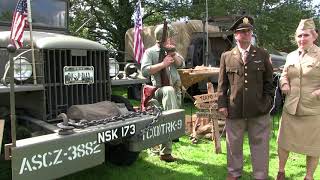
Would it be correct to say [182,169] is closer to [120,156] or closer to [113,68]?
[120,156]

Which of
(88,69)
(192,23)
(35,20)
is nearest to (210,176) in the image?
(88,69)

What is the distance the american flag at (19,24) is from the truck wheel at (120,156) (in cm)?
183

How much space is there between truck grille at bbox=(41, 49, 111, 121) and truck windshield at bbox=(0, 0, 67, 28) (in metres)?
1.34

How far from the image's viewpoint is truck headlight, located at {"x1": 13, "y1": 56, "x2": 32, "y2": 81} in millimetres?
4106

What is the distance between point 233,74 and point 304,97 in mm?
781

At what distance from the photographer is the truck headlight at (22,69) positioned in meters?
4.11

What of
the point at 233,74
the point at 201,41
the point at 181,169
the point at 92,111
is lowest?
the point at 181,169

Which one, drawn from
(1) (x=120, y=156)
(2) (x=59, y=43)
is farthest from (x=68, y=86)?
(1) (x=120, y=156)

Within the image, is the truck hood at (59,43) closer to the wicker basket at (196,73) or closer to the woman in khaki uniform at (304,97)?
the woman in khaki uniform at (304,97)

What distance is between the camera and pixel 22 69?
415 cm

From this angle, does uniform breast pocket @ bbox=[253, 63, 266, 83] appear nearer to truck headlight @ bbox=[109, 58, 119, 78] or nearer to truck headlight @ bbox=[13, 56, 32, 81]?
truck headlight @ bbox=[109, 58, 119, 78]

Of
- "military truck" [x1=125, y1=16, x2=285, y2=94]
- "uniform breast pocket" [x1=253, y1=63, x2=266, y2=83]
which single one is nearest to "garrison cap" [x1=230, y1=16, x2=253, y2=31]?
"uniform breast pocket" [x1=253, y1=63, x2=266, y2=83]

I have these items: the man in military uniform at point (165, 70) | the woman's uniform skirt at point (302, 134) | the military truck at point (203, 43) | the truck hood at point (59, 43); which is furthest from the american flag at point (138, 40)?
the military truck at point (203, 43)

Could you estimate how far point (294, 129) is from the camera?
186 inches
